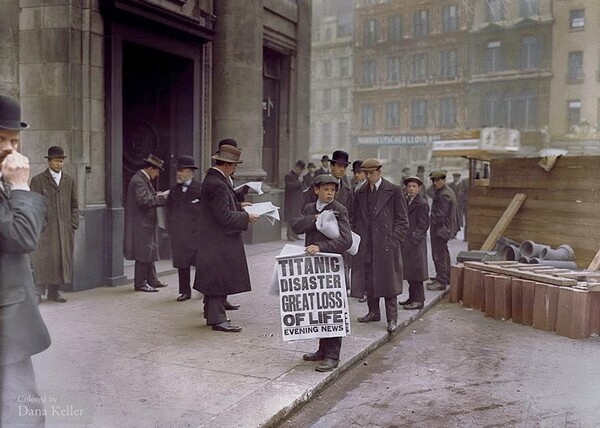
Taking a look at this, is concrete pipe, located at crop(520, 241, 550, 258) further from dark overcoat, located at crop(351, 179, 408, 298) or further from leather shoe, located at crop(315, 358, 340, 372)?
leather shoe, located at crop(315, 358, 340, 372)

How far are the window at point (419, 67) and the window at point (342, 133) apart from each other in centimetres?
338

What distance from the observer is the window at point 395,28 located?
2061 centimetres

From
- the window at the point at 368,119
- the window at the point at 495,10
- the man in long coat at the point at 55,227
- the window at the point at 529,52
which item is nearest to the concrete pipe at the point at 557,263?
the man in long coat at the point at 55,227

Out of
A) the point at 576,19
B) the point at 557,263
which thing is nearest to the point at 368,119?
the point at 576,19

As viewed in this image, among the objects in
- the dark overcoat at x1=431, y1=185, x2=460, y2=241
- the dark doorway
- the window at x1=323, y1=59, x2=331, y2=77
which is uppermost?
the window at x1=323, y1=59, x2=331, y2=77

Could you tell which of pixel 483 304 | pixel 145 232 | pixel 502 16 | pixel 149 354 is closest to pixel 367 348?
pixel 149 354

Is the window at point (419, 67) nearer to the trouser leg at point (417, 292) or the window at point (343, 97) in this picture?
the window at point (343, 97)

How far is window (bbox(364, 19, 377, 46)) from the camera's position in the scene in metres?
21.1

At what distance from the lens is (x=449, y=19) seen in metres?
21.0

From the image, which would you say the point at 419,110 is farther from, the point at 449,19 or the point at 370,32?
the point at 449,19

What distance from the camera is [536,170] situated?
1201 cm

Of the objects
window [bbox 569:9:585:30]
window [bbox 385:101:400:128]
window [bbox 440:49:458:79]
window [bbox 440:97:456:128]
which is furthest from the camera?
window [bbox 385:101:400:128]

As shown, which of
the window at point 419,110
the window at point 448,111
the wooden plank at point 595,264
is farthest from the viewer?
the window at point 419,110

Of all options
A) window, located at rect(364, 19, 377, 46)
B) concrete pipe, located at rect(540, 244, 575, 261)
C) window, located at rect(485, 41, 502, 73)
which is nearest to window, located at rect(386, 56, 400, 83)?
window, located at rect(364, 19, 377, 46)
